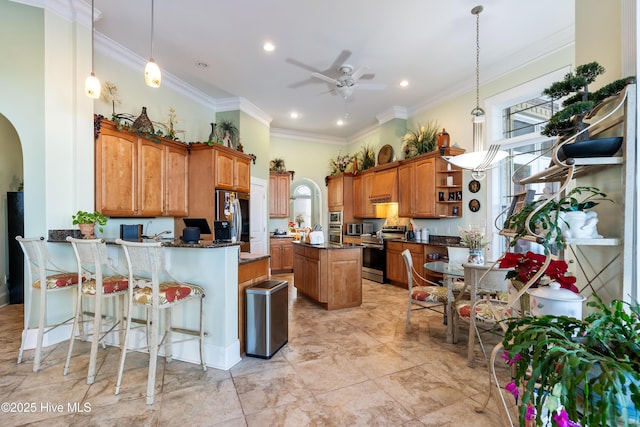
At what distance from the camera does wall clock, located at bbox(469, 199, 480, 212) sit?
15.4ft

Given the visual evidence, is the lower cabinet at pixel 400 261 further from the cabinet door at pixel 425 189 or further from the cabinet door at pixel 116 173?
the cabinet door at pixel 116 173

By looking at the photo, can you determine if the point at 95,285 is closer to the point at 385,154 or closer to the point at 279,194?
the point at 279,194

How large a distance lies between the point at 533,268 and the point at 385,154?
17.5ft

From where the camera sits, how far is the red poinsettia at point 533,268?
4.09 ft

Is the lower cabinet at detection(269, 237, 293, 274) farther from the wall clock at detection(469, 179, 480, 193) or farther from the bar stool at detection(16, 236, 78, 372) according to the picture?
the bar stool at detection(16, 236, 78, 372)

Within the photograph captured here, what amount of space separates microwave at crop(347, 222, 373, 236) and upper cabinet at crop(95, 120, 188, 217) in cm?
405

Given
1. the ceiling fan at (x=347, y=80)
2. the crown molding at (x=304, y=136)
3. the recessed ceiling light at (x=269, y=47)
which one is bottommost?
the ceiling fan at (x=347, y=80)

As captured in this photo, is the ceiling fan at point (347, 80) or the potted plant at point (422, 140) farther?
the potted plant at point (422, 140)

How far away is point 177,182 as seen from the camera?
4555 millimetres

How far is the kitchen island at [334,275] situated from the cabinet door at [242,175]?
5.98 feet

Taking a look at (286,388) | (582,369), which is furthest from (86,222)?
(582,369)

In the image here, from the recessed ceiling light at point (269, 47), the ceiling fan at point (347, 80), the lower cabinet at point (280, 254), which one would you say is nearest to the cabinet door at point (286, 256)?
the lower cabinet at point (280, 254)

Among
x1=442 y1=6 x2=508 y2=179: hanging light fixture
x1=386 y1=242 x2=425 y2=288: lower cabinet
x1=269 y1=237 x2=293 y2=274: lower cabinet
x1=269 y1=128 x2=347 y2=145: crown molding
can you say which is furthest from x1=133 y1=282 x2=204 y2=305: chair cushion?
x1=269 y1=128 x2=347 y2=145: crown molding

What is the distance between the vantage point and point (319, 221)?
8.31m
